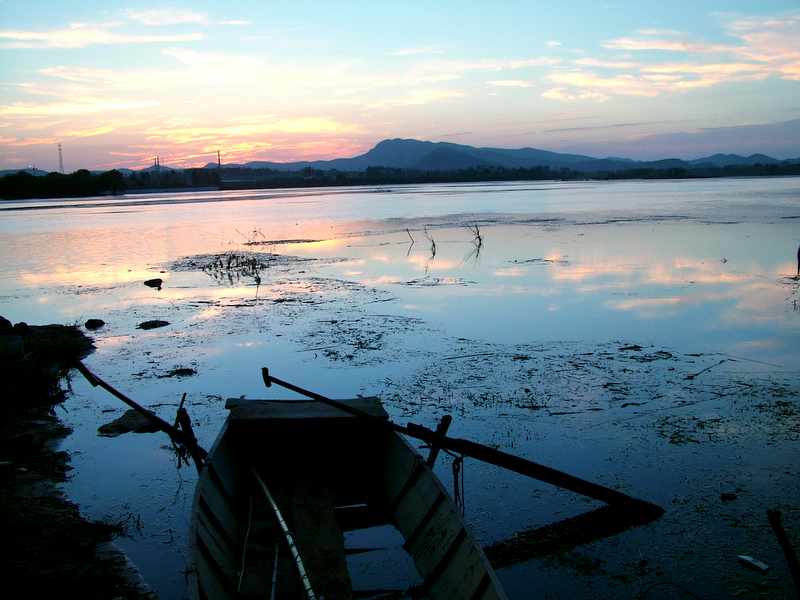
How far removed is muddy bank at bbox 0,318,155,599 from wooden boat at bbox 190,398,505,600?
110 centimetres

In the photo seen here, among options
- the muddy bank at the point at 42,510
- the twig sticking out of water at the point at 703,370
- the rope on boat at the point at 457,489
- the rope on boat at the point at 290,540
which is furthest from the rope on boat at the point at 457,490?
the twig sticking out of water at the point at 703,370

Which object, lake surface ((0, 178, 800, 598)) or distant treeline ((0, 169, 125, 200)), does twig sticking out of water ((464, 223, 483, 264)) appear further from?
distant treeline ((0, 169, 125, 200))

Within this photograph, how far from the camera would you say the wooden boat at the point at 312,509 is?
221 inches

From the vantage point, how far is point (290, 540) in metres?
6.28

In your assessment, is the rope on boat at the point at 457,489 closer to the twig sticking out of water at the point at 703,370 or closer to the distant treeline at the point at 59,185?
the twig sticking out of water at the point at 703,370

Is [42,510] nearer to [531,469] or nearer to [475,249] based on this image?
[531,469]

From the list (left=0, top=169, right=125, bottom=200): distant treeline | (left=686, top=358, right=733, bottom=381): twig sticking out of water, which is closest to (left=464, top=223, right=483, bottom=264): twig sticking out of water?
(left=686, top=358, right=733, bottom=381): twig sticking out of water

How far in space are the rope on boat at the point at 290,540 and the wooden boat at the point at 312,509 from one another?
2 centimetres

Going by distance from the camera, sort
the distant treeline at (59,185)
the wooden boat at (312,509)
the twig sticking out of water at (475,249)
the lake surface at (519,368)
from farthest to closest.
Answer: the distant treeline at (59,185)
the twig sticking out of water at (475,249)
the lake surface at (519,368)
the wooden boat at (312,509)

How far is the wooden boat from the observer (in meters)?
5.62

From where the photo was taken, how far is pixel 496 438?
9.59 m

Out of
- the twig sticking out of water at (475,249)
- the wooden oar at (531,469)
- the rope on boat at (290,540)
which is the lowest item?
the rope on boat at (290,540)

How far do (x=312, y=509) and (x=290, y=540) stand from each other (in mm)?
1327

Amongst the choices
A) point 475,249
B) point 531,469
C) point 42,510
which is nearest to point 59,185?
point 475,249
